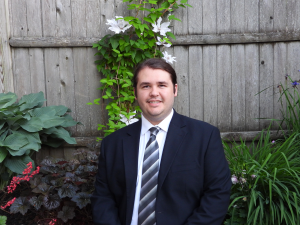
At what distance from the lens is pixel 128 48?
3.11 meters

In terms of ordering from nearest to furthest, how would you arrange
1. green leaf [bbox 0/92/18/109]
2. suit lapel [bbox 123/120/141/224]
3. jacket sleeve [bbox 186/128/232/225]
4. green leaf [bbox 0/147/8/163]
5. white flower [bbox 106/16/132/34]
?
jacket sleeve [bbox 186/128/232/225], suit lapel [bbox 123/120/141/224], green leaf [bbox 0/147/8/163], green leaf [bbox 0/92/18/109], white flower [bbox 106/16/132/34]

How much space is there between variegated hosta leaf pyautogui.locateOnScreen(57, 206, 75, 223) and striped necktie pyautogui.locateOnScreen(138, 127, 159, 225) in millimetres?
897

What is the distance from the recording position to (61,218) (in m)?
2.33

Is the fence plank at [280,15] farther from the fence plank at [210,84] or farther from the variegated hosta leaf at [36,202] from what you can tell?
the variegated hosta leaf at [36,202]

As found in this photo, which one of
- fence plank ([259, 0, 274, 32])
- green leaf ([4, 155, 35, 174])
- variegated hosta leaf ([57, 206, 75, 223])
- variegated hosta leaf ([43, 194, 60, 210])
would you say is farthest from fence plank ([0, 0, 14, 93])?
fence plank ([259, 0, 274, 32])

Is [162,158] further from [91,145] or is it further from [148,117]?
[91,145]

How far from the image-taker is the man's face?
1.68 meters

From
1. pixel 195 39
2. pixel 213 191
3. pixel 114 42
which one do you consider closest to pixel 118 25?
pixel 114 42

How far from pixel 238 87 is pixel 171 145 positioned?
189 centimetres

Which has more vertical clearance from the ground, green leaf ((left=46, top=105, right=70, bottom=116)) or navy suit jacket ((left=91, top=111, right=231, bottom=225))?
green leaf ((left=46, top=105, right=70, bottom=116))

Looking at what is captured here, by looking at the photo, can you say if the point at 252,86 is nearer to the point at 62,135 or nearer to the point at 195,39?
the point at 195,39

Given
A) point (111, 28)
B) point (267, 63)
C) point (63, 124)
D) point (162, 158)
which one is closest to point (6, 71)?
point (63, 124)

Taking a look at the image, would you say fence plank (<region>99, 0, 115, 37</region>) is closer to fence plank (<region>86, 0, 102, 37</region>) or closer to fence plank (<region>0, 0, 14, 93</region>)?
fence plank (<region>86, 0, 102, 37</region>)

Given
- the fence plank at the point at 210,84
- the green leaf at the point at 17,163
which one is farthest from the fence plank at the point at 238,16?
the green leaf at the point at 17,163
